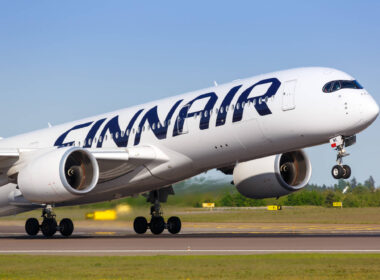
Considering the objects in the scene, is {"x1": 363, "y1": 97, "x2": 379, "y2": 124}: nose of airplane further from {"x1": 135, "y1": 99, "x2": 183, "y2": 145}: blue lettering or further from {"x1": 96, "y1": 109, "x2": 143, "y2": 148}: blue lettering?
{"x1": 96, "y1": 109, "x2": 143, "y2": 148}: blue lettering

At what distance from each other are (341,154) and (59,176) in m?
10.6

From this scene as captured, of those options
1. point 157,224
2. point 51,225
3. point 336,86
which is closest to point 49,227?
point 51,225

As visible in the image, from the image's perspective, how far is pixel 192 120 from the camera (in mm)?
29328

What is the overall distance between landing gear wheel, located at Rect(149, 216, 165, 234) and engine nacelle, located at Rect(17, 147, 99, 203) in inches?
310

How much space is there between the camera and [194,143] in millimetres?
29172

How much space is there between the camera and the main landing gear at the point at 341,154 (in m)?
25.4

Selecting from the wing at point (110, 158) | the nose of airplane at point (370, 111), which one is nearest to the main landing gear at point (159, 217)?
the wing at point (110, 158)

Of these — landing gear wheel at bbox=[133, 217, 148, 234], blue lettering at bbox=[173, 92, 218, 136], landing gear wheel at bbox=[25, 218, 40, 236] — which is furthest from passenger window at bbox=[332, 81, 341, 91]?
landing gear wheel at bbox=[25, 218, 40, 236]

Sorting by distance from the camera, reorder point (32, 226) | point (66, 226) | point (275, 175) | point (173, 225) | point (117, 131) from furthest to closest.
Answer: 1. point (173, 225)
2. point (32, 226)
3. point (66, 226)
4. point (117, 131)
5. point (275, 175)

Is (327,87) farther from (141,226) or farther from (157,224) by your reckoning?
(141,226)
